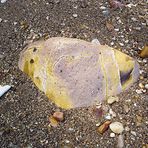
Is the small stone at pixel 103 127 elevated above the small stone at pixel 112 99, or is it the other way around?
the small stone at pixel 112 99

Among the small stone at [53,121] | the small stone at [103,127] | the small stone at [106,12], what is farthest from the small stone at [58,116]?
the small stone at [106,12]

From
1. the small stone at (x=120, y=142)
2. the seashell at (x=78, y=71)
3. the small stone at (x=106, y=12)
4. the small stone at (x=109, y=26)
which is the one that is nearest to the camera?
the small stone at (x=120, y=142)

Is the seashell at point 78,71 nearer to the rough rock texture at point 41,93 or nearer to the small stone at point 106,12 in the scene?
the rough rock texture at point 41,93

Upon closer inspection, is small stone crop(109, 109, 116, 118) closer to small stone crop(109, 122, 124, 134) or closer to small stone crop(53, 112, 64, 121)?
small stone crop(109, 122, 124, 134)

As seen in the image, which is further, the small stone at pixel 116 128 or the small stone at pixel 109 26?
the small stone at pixel 109 26

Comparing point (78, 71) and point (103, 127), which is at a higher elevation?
point (78, 71)

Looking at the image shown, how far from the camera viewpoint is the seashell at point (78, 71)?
2160 millimetres

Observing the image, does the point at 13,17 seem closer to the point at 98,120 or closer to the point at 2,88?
the point at 2,88

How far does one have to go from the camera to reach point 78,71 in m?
2.17

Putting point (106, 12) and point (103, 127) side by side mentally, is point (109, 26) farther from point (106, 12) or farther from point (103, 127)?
point (103, 127)

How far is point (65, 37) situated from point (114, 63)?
0.40m

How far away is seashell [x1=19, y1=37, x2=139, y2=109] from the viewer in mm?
2160

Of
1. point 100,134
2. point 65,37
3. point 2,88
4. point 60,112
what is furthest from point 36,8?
point 100,134

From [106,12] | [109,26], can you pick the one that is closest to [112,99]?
[109,26]
